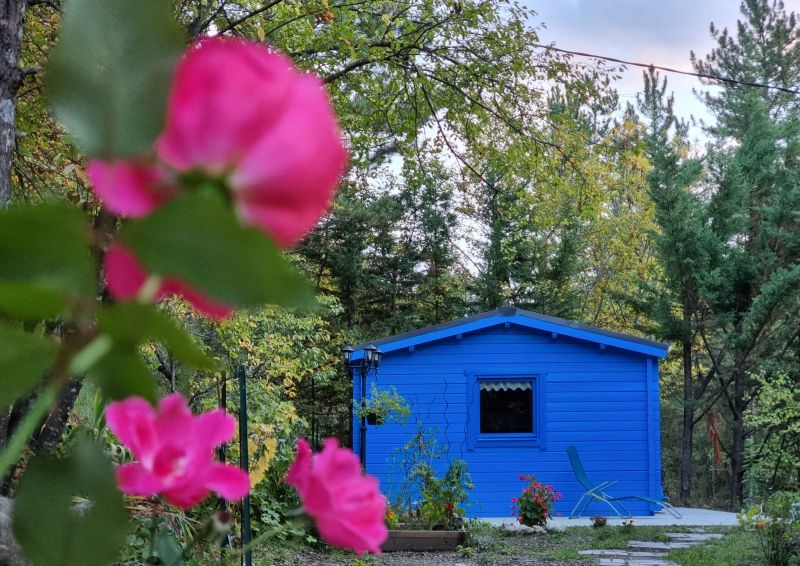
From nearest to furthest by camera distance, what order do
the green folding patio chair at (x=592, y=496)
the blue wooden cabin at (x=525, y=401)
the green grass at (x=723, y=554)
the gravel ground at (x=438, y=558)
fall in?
1. the gravel ground at (x=438, y=558)
2. the green grass at (x=723, y=554)
3. the green folding patio chair at (x=592, y=496)
4. the blue wooden cabin at (x=525, y=401)

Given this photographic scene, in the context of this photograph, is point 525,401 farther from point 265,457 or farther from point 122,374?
point 122,374

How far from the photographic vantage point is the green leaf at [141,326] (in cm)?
15

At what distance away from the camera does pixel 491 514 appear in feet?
32.4

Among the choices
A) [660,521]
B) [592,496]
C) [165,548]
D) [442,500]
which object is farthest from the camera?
[592,496]

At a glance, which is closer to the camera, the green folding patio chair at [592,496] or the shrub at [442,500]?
the shrub at [442,500]

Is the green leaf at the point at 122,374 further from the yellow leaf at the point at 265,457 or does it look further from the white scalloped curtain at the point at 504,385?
the white scalloped curtain at the point at 504,385

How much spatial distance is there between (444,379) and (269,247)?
10.0 meters

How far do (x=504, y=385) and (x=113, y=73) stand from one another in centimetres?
1018

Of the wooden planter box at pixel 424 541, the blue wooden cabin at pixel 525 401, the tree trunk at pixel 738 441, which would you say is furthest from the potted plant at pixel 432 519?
the tree trunk at pixel 738 441

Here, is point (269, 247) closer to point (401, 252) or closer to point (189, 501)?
point (189, 501)

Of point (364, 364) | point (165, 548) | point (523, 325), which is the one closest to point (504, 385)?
point (523, 325)

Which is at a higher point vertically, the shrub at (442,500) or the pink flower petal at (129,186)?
the pink flower petal at (129,186)

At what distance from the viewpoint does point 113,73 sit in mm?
161

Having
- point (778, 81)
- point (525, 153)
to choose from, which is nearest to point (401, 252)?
point (778, 81)
